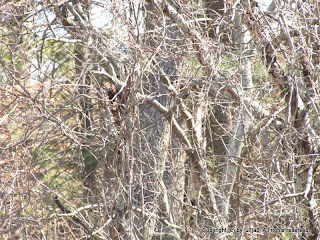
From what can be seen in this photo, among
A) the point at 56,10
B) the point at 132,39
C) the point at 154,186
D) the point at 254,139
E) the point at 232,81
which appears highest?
the point at 56,10

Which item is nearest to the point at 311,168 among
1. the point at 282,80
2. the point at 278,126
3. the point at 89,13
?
the point at 278,126

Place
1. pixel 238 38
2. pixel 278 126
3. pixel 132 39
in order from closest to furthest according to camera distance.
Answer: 1. pixel 132 39
2. pixel 278 126
3. pixel 238 38

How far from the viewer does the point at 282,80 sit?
4.70 meters

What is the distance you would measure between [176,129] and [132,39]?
1.86 meters

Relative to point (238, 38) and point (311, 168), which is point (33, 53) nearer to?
point (238, 38)

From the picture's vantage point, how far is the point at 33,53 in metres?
4.04

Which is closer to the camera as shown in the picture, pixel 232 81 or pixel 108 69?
pixel 232 81

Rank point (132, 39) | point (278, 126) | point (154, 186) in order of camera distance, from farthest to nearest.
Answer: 1. point (278, 126)
2. point (154, 186)
3. point (132, 39)

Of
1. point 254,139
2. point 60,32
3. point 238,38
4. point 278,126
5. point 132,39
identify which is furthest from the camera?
point 60,32

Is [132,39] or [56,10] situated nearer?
[132,39]

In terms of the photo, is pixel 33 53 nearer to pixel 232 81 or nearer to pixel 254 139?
pixel 232 81

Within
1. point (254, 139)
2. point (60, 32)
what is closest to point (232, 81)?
point (254, 139)

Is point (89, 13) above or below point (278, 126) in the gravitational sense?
above

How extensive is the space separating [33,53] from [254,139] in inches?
80.5
